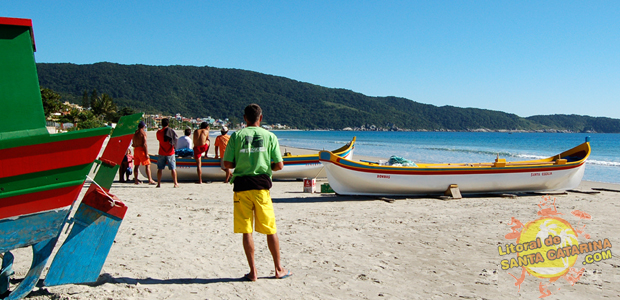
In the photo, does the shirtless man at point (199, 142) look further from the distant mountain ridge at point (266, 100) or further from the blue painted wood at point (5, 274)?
the distant mountain ridge at point (266, 100)

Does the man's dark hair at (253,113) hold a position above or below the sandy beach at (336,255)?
above

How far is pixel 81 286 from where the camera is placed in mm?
3699

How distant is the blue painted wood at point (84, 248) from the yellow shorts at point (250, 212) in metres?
1.03

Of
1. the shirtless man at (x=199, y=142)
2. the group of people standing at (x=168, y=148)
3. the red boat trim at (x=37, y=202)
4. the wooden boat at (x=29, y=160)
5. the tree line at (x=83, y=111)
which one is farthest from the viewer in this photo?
the tree line at (x=83, y=111)

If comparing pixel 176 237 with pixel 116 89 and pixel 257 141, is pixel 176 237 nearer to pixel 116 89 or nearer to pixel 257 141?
pixel 257 141

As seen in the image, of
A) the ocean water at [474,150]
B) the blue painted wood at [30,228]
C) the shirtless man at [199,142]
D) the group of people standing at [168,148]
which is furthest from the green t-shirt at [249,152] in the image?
the ocean water at [474,150]

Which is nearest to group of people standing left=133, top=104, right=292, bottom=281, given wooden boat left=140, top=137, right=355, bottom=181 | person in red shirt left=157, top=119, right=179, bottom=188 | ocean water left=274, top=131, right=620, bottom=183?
person in red shirt left=157, top=119, right=179, bottom=188

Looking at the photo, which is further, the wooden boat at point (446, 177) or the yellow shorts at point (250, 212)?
the wooden boat at point (446, 177)

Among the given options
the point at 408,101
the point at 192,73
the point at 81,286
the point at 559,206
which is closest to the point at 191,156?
the point at 81,286

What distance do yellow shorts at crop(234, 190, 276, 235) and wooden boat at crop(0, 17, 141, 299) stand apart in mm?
1127

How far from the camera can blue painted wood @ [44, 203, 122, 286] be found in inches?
138

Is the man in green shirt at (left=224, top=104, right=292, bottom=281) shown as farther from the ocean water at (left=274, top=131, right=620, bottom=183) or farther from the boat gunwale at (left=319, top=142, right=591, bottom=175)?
the ocean water at (left=274, top=131, right=620, bottom=183)

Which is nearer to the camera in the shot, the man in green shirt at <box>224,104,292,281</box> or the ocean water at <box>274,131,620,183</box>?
the man in green shirt at <box>224,104,292,281</box>

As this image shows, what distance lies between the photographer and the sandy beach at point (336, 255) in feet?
12.6
